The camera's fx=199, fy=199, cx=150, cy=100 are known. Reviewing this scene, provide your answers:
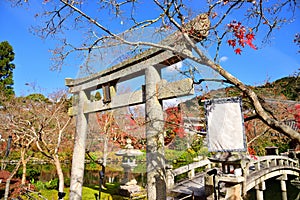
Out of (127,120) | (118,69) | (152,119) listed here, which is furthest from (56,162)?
(152,119)

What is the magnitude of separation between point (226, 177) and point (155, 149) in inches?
48.2

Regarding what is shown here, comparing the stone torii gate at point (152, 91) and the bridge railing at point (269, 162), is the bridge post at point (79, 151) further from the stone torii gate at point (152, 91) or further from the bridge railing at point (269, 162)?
the bridge railing at point (269, 162)

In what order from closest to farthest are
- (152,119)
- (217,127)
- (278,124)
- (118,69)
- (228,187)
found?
(278,124)
(217,127)
(228,187)
(152,119)
(118,69)

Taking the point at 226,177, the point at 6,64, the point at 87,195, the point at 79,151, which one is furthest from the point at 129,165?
the point at 6,64

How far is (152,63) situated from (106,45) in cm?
127

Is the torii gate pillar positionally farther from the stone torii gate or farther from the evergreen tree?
the evergreen tree

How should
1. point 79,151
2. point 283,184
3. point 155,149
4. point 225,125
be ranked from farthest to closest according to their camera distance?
point 283,184, point 79,151, point 155,149, point 225,125

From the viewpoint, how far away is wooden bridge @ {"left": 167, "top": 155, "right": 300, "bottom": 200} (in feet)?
10.3

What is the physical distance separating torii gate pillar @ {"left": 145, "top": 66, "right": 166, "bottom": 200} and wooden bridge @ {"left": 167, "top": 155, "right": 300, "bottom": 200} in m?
0.89

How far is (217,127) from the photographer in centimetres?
248

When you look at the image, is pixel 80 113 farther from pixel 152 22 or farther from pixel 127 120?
pixel 152 22

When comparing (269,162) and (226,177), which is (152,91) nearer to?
(226,177)

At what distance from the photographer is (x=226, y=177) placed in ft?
10.4

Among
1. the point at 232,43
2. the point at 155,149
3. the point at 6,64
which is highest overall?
the point at 6,64
